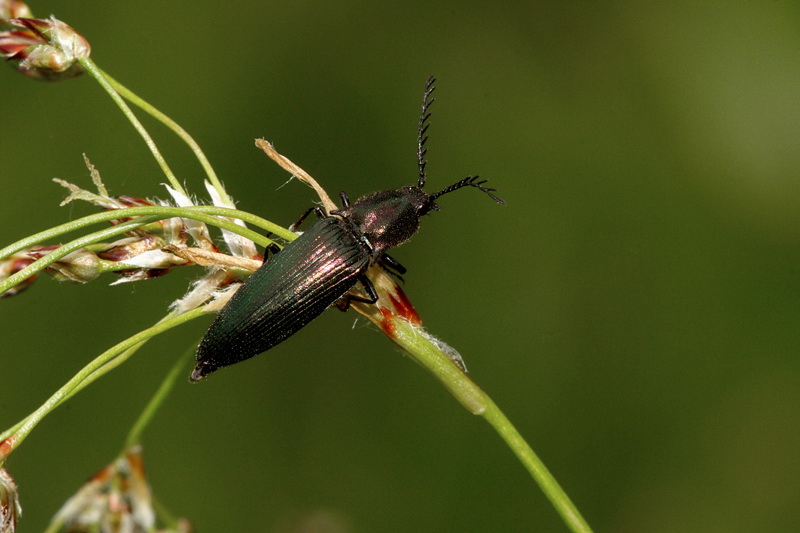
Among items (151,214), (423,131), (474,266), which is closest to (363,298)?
(151,214)

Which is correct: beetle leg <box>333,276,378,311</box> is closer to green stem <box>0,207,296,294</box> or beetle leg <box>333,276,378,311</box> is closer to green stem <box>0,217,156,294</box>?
green stem <box>0,207,296,294</box>

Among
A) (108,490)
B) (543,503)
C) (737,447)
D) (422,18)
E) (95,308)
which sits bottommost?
(737,447)

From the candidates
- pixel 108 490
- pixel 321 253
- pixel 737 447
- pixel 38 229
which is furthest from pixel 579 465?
pixel 38 229

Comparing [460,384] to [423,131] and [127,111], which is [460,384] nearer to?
[127,111]

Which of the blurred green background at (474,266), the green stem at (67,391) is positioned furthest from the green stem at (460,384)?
the blurred green background at (474,266)

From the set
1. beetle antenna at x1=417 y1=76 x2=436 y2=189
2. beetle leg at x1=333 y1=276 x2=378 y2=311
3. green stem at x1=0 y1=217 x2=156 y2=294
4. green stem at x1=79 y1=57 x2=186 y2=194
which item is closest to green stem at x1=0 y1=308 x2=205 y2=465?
green stem at x1=0 y1=217 x2=156 y2=294

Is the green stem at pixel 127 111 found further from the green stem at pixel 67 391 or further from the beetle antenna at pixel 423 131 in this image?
the beetle antenna at pixel 423 131

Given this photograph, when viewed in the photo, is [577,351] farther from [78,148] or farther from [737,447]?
[78,148]
